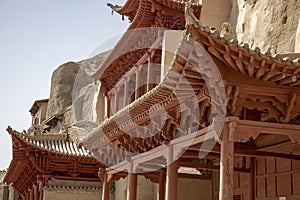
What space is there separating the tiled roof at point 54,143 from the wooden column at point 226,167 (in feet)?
38.4

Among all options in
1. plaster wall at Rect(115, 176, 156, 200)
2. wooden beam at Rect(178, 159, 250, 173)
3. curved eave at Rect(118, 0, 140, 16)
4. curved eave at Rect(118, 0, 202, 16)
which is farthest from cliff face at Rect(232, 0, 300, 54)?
plaster wall at Rect(115, 176, 156, 200)

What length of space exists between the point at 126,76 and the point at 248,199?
22.5 ft

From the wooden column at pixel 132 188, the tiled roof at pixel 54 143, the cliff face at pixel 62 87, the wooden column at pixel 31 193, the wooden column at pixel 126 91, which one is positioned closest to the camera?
the wooden column at pixel 132 188

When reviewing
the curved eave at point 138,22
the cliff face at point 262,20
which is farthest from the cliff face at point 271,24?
the curved eave at point 138,22

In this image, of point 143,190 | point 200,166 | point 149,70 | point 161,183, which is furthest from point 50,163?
point 200,166

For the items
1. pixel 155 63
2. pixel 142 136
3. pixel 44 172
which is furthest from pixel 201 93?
pixel 44 172

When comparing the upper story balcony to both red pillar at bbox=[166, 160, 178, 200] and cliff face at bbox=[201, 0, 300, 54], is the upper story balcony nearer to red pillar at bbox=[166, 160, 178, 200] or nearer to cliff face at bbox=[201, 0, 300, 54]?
cliff face at bbox=[201, 0, 300, 54]

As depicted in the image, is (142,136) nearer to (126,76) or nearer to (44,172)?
(126,76)

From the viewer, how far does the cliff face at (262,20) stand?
13430 millimetres

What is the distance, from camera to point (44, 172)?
1994 cm

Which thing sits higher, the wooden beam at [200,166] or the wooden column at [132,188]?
the wooden beam at [200,166]

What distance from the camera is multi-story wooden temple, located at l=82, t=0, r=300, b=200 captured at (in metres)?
8.23

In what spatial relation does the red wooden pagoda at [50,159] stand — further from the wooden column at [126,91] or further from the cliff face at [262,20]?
the cliff face at [262,20]

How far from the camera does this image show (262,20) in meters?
14.6
